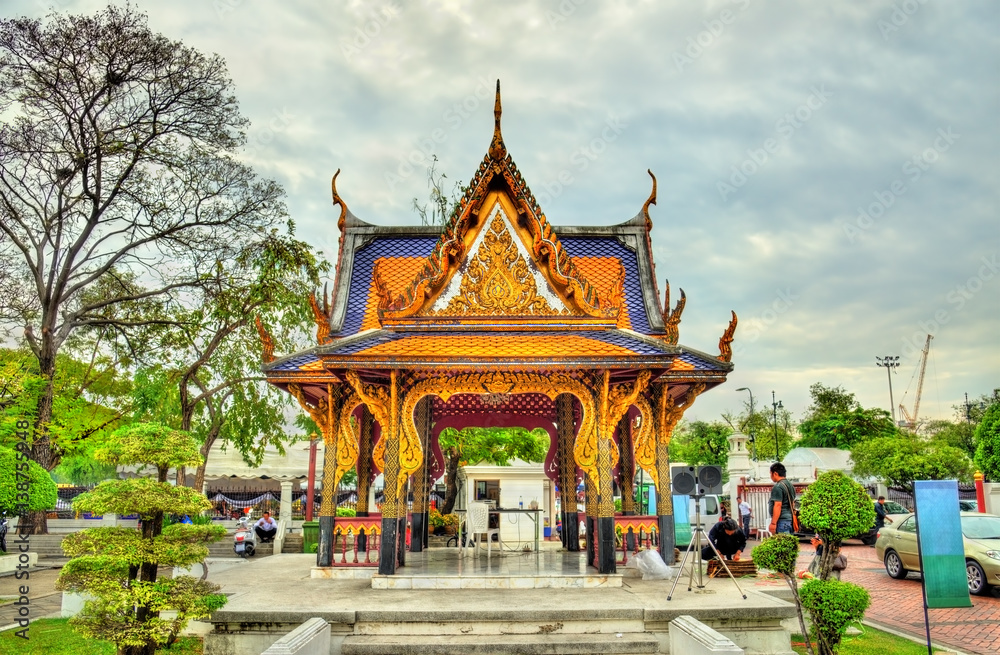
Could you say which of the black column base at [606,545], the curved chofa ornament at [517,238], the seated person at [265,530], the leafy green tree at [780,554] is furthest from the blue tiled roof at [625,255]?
the seated person at [265,530]

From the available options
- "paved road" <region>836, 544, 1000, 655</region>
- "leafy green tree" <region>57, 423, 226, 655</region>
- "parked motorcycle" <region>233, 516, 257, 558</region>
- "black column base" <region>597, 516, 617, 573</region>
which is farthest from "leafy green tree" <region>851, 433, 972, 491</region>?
"leafy green tree" <region>57, 423, 226, 655</region>

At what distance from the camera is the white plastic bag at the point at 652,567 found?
9.70 m

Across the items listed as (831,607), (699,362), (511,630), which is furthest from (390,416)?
(831,607)

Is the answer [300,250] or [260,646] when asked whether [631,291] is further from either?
[300,250]

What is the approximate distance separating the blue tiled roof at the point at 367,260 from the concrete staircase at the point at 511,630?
18.5 ft

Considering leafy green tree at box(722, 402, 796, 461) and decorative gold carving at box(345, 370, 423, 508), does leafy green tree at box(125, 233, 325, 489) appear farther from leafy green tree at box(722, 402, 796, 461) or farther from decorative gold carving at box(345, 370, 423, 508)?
leafy green tree at box(722, 402, 796, 461)

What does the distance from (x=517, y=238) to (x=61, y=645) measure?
7.92 meters

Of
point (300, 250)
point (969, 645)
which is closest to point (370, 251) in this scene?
point (300, 250)

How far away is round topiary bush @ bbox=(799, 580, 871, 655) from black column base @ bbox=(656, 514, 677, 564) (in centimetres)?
405

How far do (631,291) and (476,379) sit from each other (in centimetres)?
440

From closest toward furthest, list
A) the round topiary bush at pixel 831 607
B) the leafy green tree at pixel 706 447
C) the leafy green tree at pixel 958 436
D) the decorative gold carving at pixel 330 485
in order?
the round topiary bush at pixel 831 607
the decorative gold carving at pixel 330 485
the leafy green tree at pixel 958 436
the leafy green tree at pixel 706 447

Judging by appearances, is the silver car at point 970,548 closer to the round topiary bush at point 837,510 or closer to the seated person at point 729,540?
the seated person at point 729,540

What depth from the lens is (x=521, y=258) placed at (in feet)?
34.8

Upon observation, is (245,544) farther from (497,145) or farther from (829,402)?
(829,402)
